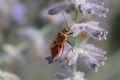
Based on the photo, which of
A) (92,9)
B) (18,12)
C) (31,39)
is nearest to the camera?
(92,9)

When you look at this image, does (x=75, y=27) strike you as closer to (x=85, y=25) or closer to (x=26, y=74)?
(x=85, y=25)

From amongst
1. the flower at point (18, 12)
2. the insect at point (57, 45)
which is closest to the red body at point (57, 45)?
the insect at point (57, 45)

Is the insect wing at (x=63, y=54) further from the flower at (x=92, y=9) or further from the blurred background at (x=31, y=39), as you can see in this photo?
the blurred background at (x=31, y=39)

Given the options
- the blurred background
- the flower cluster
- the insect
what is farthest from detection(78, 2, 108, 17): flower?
the blurred background

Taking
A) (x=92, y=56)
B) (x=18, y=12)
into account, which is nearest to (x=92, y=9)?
(x=92, y=56)

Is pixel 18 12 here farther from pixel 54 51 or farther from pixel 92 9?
pixel 92 9

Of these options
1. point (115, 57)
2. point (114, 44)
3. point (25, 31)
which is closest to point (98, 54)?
point (25, 31)
